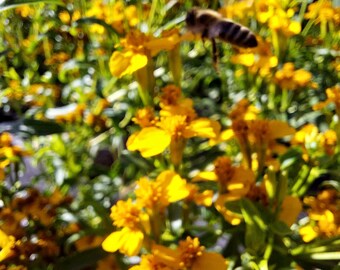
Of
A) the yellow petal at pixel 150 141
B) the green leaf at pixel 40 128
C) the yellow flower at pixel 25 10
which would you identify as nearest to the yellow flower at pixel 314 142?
the yellow petal at pixel 150 141

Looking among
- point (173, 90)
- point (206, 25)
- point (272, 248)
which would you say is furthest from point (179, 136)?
point (206, 25)

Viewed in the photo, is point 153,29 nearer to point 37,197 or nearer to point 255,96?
point 255,96

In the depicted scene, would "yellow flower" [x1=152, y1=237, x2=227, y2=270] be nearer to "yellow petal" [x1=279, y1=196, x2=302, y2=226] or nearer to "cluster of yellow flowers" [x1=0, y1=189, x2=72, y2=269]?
"yellow petal" [x1=279, y1=196, x2=302, y2=226]

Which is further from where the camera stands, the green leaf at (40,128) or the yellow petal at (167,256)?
the green leaf at (40,128)

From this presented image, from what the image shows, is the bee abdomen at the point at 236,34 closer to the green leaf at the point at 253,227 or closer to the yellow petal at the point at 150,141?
the yellow petal at the point at 150,141

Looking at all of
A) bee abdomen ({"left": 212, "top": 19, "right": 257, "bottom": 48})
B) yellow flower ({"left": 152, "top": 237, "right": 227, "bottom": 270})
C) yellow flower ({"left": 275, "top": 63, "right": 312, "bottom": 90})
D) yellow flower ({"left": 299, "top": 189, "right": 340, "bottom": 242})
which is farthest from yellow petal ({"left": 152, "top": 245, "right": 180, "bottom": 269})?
yellow flower ({"left": 275, "top": 63, "right": 312, "bottom": 90})
